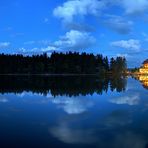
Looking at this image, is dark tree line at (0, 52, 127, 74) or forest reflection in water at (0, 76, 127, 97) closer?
forest reflection in water at (0, 76, 127, 97)

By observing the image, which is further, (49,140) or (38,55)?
(38,55)

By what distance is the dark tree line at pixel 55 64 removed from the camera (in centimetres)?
12462

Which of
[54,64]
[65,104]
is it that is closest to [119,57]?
[54,64]

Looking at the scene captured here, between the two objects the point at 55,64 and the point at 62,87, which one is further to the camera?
the point at 55,64

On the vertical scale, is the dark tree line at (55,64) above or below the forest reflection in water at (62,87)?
above

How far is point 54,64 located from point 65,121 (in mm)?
111073

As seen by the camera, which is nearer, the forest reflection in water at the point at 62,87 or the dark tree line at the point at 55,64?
the forest reflection in water at the point at 62,87

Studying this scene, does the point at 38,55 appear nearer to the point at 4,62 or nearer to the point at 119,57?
the point at 4,62

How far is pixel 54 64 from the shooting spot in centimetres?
12662

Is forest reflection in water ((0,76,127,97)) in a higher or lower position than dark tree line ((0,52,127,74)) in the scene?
lower

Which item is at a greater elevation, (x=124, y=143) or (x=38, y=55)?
(x=38, y=55)

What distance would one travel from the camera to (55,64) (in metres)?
127

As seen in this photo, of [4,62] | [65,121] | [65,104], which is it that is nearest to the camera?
[65,121]

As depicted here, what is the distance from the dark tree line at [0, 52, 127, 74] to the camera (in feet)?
409
